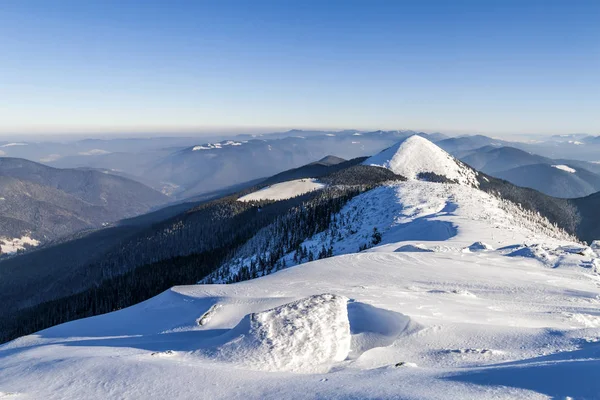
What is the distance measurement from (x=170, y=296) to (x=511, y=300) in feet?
83.2

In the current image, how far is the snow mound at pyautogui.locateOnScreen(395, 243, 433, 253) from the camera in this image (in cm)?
4228

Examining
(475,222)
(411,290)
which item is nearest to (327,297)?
(411,290)

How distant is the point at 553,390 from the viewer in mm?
8680

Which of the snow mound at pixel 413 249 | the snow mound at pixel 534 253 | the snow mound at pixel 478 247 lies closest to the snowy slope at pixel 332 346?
the snow mound at pixel 534 253

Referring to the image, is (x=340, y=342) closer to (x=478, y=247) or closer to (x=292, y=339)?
(x=292, y=339)

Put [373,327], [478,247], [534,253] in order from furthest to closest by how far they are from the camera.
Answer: [478,247], [534,253], [373,327]

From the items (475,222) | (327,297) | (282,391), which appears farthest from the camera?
(475,222)

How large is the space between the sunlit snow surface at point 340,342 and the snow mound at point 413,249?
37.4 feet

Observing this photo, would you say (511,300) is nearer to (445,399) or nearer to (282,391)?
(445,399)

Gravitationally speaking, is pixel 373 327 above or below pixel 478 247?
above

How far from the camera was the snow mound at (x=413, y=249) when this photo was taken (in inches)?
1664

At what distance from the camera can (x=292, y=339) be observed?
570 inches

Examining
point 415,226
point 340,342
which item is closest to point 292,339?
point 340,342

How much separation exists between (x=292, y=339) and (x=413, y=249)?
32.6m
